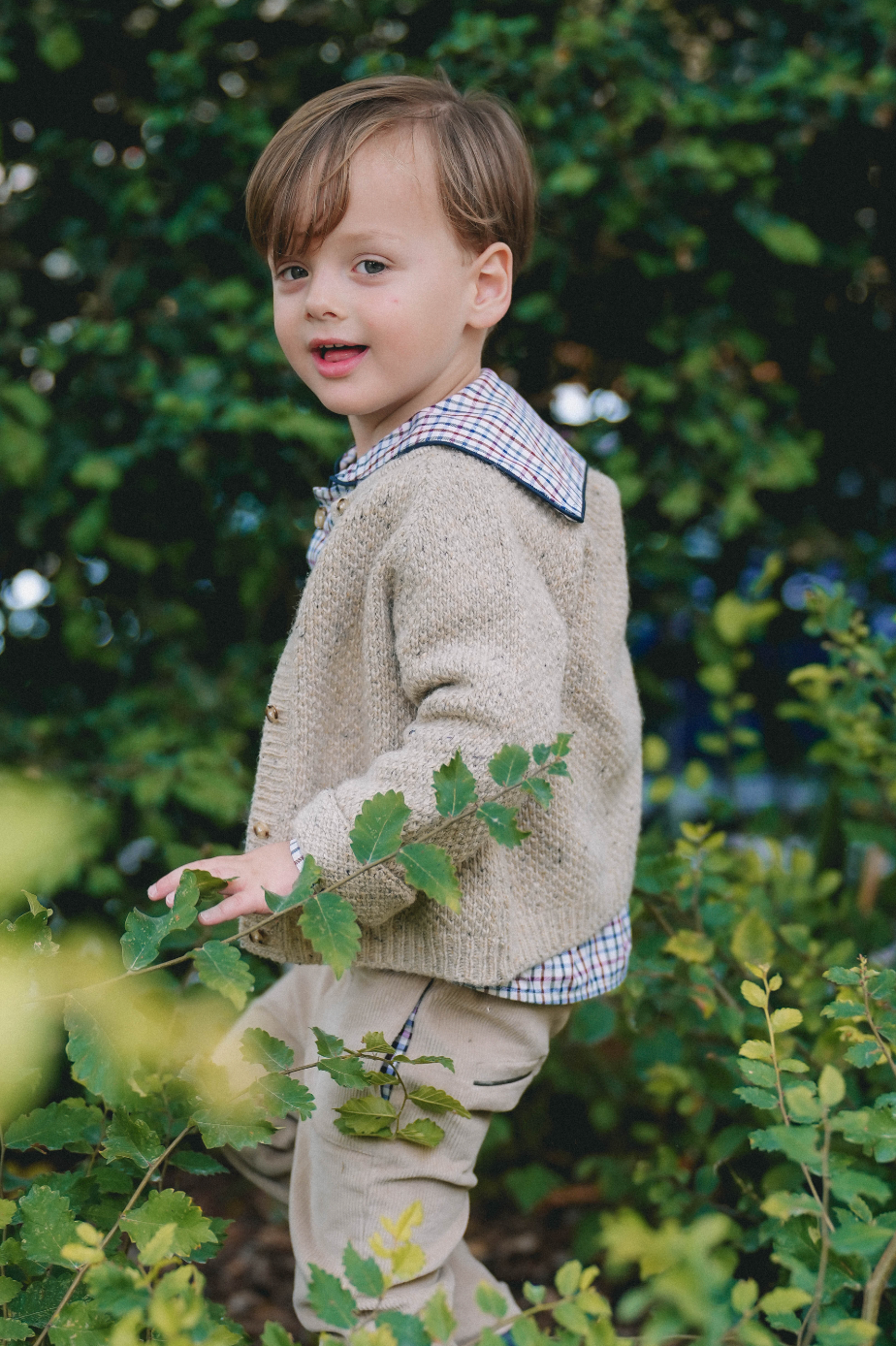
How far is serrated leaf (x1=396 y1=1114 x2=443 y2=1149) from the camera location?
133cm

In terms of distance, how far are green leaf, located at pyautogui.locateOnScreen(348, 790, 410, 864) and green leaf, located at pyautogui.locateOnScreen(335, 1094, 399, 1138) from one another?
0.34 metres

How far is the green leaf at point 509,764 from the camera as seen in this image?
1156 mm

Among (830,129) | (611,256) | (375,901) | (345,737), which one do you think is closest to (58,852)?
(345,737)

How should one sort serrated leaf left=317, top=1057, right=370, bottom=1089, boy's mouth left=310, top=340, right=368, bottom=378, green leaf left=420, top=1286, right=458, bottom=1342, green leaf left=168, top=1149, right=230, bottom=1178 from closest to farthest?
green leaf left=420, top=1286, right=458, bottom=1342 → serrated leaf left=317, top=1057, right=370, bottom=1089 → green leaf left=168, top=1149, right=230, bottom=1178 → boy's mouth left=310, top=340, right=368, bottom=378

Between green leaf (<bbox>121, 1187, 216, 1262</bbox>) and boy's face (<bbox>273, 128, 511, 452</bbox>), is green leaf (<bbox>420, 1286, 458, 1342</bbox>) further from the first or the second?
boy's face (<bbox>273, 128, 511, 452</bbox>)

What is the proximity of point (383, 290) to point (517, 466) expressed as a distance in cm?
26

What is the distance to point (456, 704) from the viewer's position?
122 centimetres

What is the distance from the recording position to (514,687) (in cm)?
124

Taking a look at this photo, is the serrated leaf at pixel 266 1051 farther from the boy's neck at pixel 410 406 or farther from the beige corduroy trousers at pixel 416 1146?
the boy's neck at pixel 410 406

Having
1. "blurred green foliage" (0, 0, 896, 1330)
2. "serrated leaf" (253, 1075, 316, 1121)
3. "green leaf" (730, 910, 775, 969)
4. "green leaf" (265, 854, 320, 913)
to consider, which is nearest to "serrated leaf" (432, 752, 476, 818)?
"green leaf" (265, 854, 320, 913)

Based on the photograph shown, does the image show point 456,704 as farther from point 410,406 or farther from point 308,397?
point 308,397

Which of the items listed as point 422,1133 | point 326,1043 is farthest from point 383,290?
point 422,1133

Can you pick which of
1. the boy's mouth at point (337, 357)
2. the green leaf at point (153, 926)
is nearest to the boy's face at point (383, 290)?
the boy's mouth at point (337, 357)

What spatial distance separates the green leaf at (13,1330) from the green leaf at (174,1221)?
0.12 m
